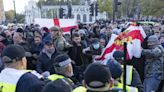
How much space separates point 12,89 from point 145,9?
63.8 m

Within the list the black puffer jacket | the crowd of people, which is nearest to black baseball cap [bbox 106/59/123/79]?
the crowd of people

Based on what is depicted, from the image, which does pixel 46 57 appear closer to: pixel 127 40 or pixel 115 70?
pixel 127 40

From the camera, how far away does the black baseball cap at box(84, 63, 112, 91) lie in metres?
3.42

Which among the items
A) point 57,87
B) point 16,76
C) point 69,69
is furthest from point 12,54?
point 57,87

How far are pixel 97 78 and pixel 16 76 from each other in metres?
1.30

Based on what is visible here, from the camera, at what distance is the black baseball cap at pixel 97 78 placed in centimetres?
342

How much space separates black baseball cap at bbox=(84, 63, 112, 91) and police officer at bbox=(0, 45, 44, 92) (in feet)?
3.30

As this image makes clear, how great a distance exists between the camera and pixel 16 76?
443 cm

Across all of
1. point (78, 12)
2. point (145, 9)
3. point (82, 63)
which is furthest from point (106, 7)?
point (82, 63)

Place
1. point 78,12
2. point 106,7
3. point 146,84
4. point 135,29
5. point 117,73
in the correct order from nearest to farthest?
point 117,73 < point 135,29 < point 146,84 < point 106,7 < point 78,12

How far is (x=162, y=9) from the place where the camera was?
68375mm

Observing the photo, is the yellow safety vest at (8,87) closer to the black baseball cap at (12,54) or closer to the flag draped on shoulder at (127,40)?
the black baseball cap at (12,54)

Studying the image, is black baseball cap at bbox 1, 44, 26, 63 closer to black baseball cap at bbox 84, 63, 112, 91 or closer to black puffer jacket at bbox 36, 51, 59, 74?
black baseball cap at bbox 84, 63, 112, 91

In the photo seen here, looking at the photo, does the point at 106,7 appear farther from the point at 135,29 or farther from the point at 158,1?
the point at 135,29
